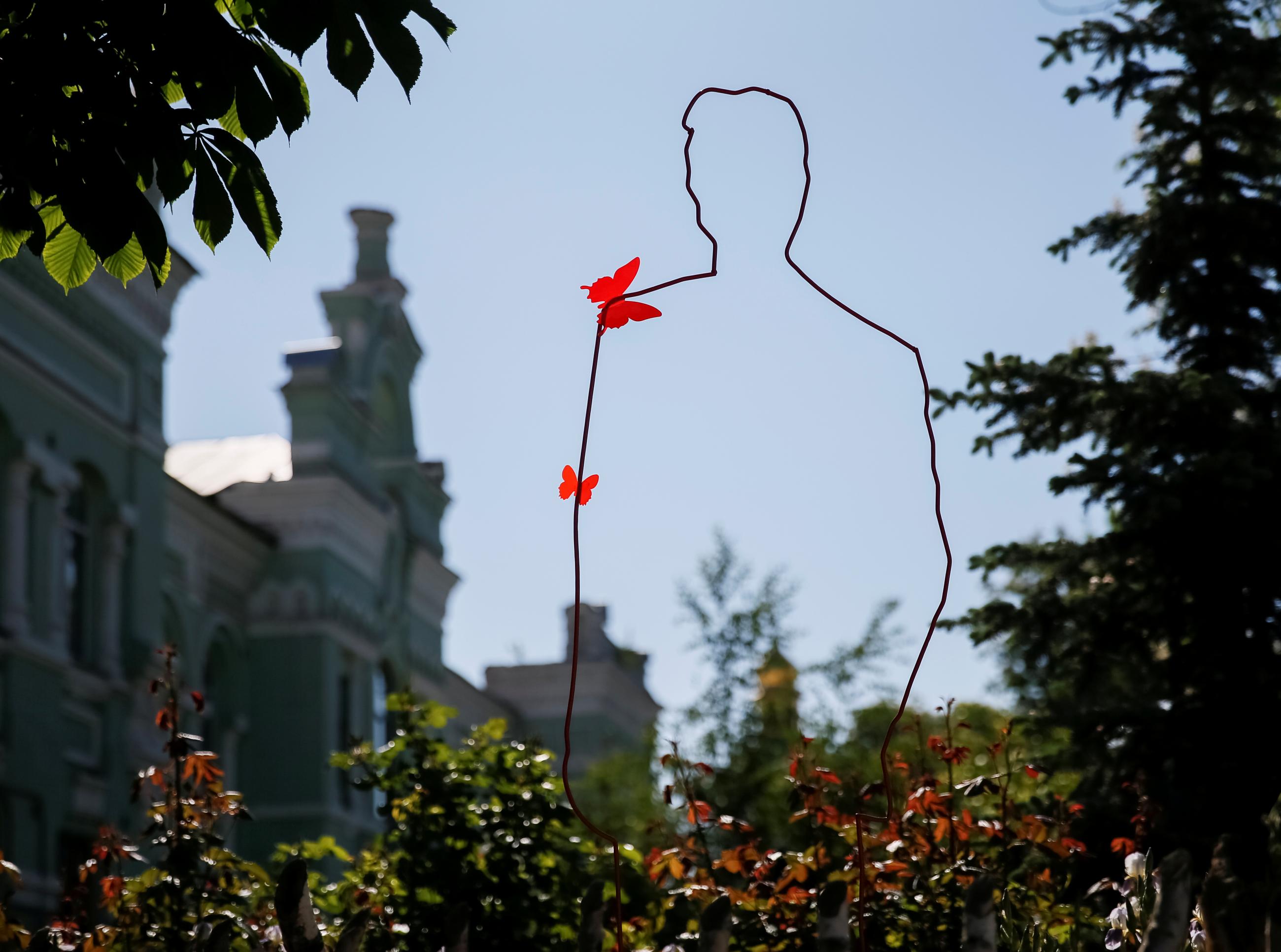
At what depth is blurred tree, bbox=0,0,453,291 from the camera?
153 inches

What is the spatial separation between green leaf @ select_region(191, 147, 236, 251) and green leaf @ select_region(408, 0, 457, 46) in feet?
2.18

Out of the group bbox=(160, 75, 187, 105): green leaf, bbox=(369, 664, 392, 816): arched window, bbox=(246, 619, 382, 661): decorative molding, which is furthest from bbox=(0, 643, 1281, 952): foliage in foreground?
bbox=(369, 664, 392, 816): arched window

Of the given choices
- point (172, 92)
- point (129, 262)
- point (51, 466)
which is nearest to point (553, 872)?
point (129, 262)

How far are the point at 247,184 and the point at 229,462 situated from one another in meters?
22.2

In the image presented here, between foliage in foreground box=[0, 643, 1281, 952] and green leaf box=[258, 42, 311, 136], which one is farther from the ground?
green leaf box=[258, 42, 311, 136]

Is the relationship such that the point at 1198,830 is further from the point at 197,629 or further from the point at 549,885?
the point at 197,629

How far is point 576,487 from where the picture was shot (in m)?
3.70

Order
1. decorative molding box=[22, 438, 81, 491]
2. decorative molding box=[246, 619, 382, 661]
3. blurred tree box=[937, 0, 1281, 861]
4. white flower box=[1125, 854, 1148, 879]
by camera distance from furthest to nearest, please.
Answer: decorative molding box=[246, 619, 382, 661] → decorative molding box=[22, 438, 81, 491] → blurred tree box=[937, 0, 1281, 861] → white flower box=[1125, 854, 1148, 879]

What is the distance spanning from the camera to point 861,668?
2917 centimetres

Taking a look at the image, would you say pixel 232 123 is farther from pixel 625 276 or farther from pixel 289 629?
pixel 289 629

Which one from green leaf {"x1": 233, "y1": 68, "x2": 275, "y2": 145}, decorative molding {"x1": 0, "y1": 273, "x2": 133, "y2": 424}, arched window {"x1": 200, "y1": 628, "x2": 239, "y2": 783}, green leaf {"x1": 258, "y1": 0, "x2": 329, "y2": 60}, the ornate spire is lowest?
green leaf {"x1": 233, "y1": 68, "x2": 275, "y2": 145}

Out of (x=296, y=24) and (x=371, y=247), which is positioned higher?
(x=371, y=247)

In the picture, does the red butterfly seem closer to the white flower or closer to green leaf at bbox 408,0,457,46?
green leaf at bbox 408,0,457,46

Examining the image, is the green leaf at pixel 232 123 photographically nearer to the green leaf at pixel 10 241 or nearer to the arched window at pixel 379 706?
the green leaf at pixel 10 241
